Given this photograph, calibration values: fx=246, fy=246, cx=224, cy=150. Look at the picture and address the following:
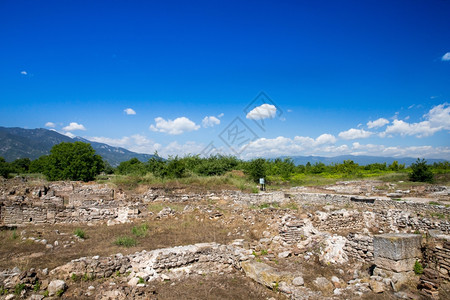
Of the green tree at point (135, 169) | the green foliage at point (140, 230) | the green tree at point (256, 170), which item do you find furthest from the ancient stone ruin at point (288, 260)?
the green tree at point (256, 170)

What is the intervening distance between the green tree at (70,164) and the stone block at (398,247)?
29803 mm

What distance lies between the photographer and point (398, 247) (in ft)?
20.6

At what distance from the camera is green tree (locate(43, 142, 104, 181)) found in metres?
27.7

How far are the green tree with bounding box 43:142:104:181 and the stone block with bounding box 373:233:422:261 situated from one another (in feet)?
97.8

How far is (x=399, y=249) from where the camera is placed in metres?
6.29

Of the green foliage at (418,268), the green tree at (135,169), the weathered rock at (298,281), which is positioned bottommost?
the weathered rock at (298,281)

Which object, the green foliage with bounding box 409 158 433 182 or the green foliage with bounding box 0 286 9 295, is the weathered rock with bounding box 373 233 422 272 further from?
the green foliage with bounding box 409 158 433 182

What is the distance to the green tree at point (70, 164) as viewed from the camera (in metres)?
27.7

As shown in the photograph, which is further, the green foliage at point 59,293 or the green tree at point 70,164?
the green tree at point 70,164

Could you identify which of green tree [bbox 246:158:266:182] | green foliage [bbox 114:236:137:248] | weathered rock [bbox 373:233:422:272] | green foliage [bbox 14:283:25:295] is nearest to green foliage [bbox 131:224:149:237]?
green foliage [bbox 114:236:137:248]

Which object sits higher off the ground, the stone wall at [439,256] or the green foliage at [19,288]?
the stone wall at [439,256]

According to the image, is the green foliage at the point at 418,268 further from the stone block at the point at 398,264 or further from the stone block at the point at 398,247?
the stone block at the point at 398,247

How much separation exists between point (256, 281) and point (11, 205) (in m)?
13.1

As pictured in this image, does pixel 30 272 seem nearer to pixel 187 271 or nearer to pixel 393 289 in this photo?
pixel 187 271
